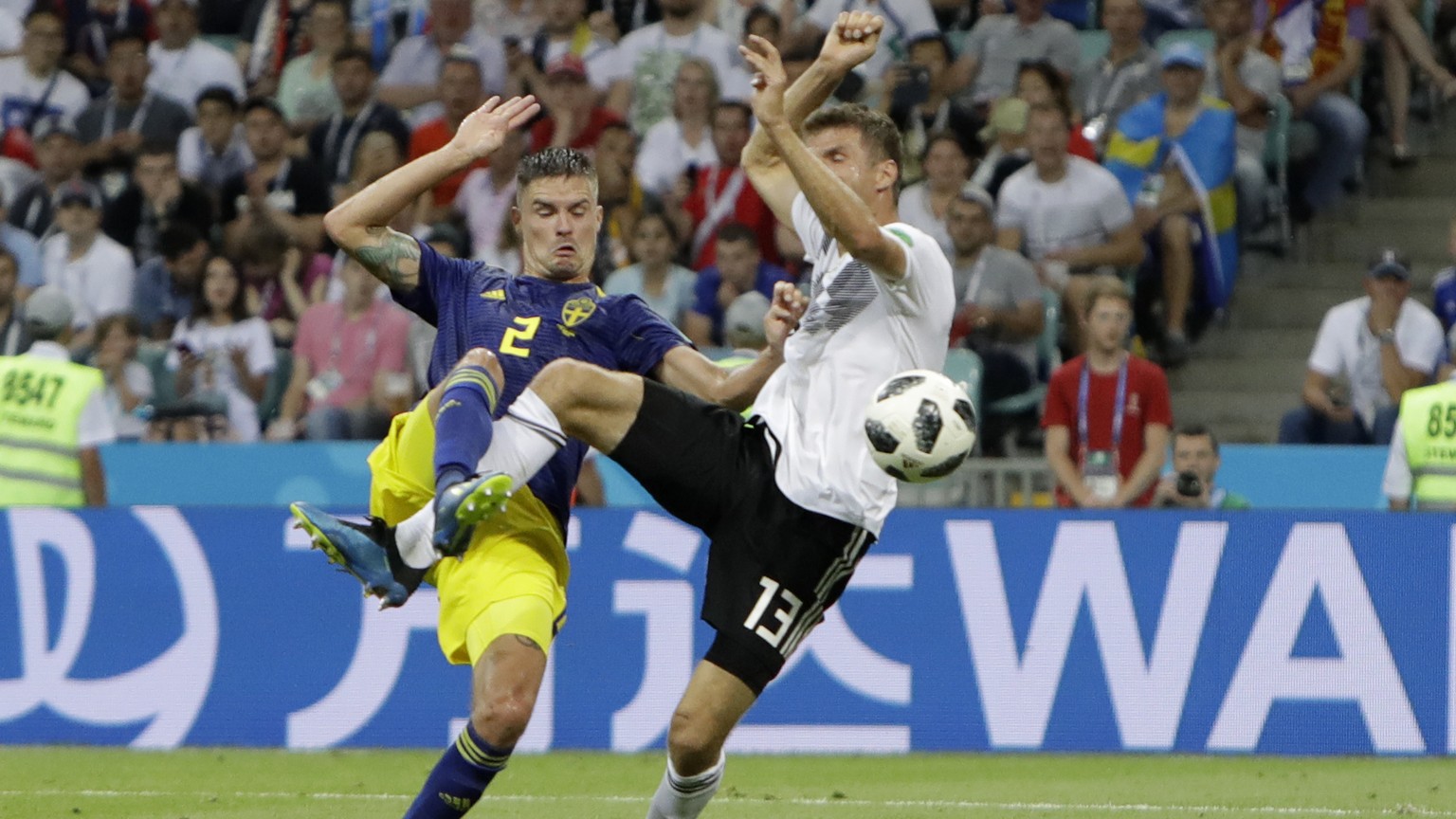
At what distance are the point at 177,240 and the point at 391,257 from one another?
7.57m

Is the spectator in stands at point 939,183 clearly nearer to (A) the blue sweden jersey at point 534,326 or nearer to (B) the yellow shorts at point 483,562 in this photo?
(A) the blue sweden jersey at point 534,326

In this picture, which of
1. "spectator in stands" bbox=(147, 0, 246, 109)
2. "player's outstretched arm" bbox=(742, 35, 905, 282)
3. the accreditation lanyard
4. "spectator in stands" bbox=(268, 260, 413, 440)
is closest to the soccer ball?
"player's outstretched arm" bbox=(742, 35, 905, 282)

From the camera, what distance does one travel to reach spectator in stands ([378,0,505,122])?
14977 mm

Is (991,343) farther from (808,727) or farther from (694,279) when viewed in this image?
(808,727)

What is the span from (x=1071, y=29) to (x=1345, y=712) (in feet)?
18.7

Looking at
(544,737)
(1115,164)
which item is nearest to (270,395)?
(544,737)

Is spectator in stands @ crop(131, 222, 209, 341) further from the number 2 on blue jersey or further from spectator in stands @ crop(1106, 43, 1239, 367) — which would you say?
the number 2 on blue jersey

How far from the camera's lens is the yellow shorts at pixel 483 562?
6.34m

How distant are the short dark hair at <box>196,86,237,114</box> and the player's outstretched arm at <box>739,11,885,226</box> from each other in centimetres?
848

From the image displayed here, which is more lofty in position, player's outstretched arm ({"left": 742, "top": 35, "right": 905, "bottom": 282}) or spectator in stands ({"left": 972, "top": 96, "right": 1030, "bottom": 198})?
player's outstretched arm ({"left": 742, "top": 35, "right": 905, "bottom": 282})

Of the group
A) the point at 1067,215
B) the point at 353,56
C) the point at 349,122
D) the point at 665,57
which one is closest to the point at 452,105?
the point at 349,122

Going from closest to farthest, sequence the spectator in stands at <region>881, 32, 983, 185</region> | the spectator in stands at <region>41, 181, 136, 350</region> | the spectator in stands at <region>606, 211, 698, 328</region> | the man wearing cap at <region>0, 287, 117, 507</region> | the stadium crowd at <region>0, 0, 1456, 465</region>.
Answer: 1. the man wearing cap at <region>0, 287, 117, 507</region>
2. the spectator in stands at <region>606, 211, 698, 328</region>
3. the stadium crowd at <region>0, 0, 1456, 465</region>
4. the spectator in stands at <region>881, 32, 983, 185</region>
5. the spectator in stands at <region>41, 181, 136, 350</region>

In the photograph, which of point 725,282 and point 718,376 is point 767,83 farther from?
point 725,282

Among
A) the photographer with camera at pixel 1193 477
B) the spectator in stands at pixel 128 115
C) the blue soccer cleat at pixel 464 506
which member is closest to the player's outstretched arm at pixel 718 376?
the blue soccer cleat at pixel 464 506
